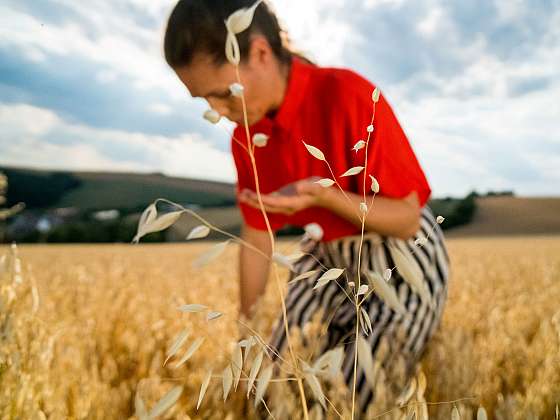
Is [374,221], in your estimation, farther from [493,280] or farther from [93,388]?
[493,280]

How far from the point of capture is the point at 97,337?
96.4 inches

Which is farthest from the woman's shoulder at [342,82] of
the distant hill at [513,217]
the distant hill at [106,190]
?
the distant hill at [106,190]

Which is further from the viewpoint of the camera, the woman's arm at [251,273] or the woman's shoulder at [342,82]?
the woman's arm at [251,273]

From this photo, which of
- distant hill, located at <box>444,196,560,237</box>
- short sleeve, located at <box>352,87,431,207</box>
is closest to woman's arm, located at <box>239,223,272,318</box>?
short sleeve, located at <box>352,87,431,207</box>

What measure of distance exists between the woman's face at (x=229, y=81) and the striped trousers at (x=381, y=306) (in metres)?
0.48

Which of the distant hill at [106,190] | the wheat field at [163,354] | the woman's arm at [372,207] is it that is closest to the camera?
the wheat field at [163,354]

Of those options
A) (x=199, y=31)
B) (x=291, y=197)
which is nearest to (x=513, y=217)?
(x=199, y=31)

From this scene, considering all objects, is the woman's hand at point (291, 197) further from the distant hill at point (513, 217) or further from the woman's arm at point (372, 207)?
the distant hill at point (513, 217)

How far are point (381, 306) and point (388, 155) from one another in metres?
0.54

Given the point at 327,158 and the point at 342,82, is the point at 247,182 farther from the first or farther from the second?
the point at 342,82

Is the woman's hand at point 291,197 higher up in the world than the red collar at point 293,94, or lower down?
lower down

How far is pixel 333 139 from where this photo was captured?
202cm

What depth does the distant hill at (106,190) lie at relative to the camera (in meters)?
36.6

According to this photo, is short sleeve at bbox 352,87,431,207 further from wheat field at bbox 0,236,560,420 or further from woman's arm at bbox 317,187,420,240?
wheat field at bbox 0,236,560,420
